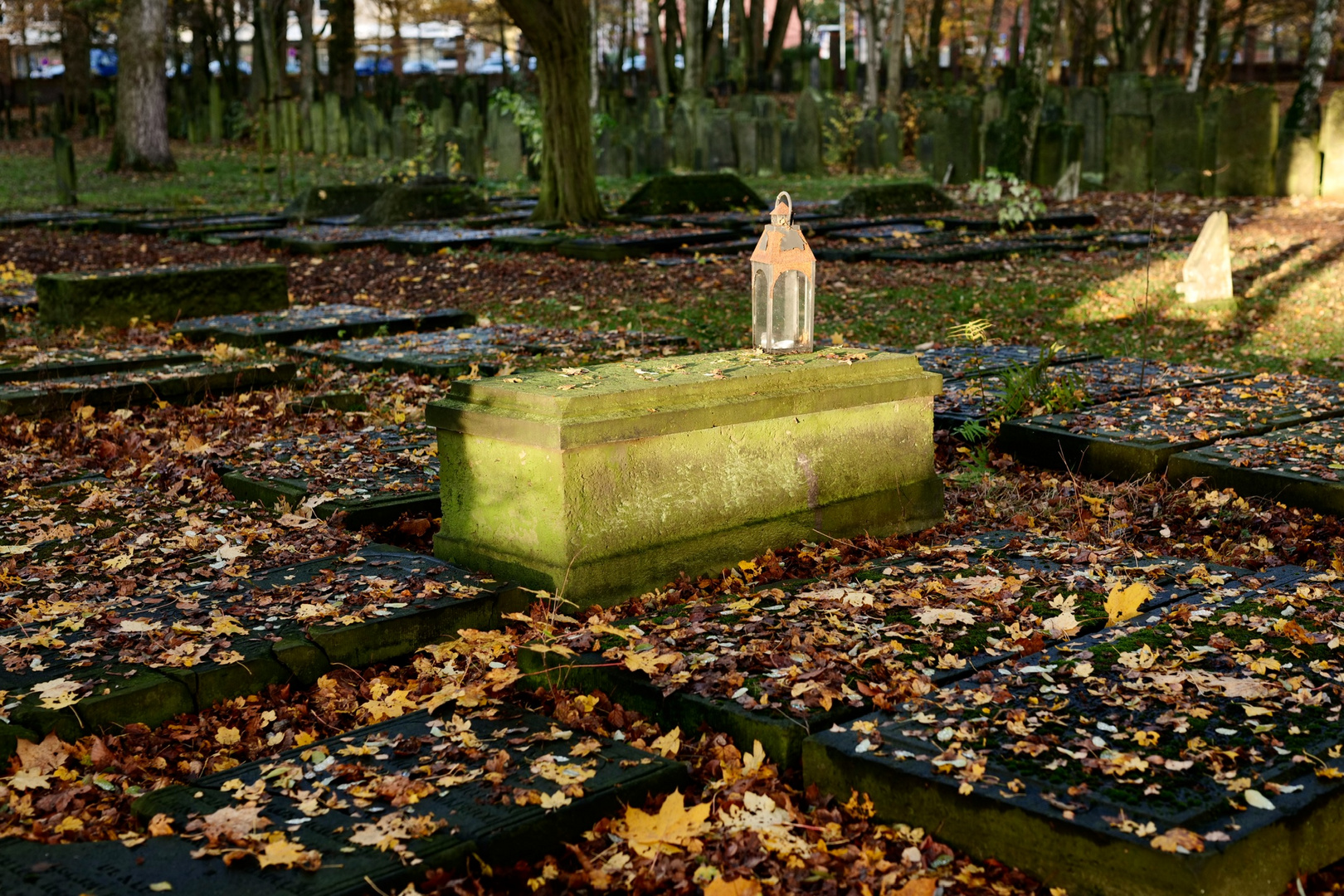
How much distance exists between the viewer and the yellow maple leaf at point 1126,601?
402 centimetres

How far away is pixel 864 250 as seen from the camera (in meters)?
14.0

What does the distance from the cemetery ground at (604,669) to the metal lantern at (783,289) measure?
1.48 feet

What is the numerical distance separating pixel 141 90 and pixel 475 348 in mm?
21227

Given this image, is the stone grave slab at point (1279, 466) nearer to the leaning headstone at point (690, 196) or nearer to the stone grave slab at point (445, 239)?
the stone grave slab at point (445, 239)

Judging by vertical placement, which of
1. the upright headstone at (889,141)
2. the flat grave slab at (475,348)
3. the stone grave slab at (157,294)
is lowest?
the flat grave slab at (475,348)

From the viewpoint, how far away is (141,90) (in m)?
27.1

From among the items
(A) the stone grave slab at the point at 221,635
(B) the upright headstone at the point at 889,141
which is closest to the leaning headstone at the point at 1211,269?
(A) the stone grave slab at the point at 221,635

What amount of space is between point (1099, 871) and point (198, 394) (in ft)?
20.4

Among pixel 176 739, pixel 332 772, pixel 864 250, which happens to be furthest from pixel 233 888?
pixel 864 250

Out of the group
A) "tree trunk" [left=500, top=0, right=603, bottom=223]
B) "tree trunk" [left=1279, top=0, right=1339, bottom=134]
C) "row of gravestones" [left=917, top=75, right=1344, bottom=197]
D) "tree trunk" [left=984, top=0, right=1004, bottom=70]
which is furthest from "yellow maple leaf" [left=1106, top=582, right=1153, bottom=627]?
"tree trunk" [left=984, top=0, right=1004, bottom=70]

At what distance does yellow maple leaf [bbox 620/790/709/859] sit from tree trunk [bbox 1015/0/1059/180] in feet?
57.1

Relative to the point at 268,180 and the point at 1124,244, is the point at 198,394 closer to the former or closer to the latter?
the point at 1124,244

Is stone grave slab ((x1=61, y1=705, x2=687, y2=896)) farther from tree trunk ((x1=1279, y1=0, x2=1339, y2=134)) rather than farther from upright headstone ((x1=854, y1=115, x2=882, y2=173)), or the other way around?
upright headstone ((x1=854, y1=115, x2=882, y2=173))

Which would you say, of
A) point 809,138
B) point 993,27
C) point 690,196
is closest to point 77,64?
point 809,138
